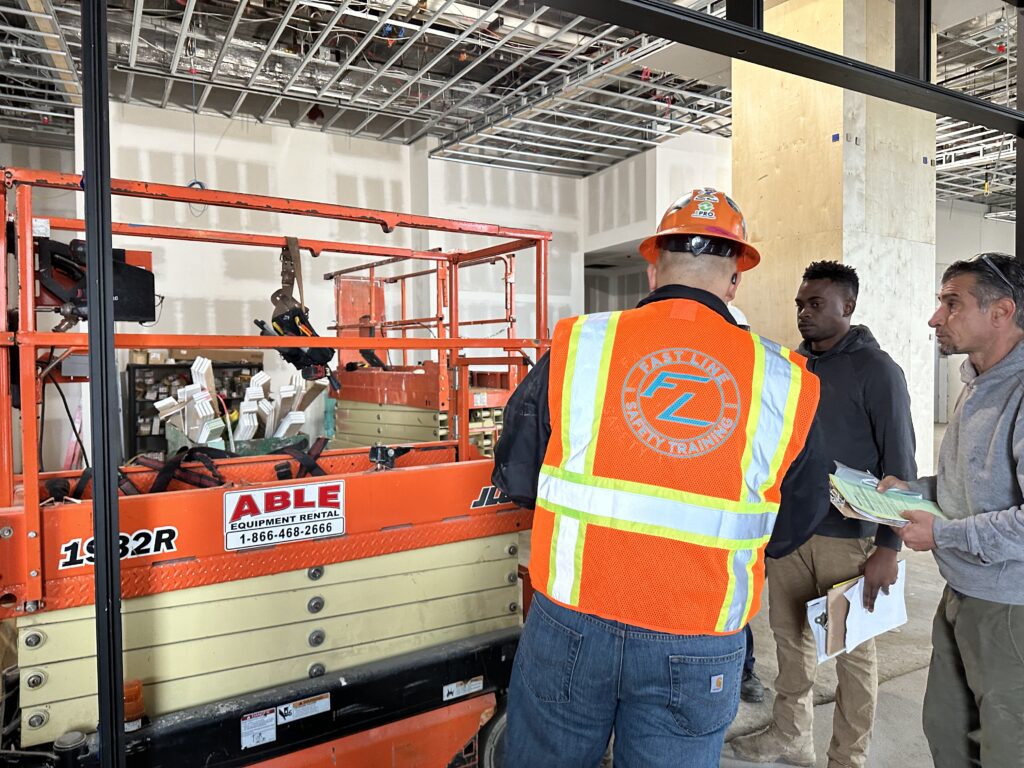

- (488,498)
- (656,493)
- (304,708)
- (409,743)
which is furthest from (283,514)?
(656,493)

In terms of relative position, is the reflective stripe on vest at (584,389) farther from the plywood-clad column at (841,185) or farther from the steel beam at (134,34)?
the steel beam at (134,34)

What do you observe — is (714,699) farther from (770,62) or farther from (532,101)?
(532,101)

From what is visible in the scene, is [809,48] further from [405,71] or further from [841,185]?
[405,71]

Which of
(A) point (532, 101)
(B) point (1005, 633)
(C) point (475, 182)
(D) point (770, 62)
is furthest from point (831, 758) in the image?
(C) point (475, 182)

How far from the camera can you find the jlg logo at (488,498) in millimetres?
2615

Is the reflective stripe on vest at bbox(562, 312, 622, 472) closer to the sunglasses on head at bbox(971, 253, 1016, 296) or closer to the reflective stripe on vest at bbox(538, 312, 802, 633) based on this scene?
the reflective stripe on vest at bbox(538, 312, 802, 633)

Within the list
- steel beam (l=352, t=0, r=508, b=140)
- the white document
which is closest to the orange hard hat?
the white document

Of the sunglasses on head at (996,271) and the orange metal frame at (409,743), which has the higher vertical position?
the sunglasses on head at (996,271)

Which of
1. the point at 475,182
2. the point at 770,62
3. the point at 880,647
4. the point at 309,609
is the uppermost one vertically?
the point at 475,182

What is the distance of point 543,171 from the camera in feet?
38.2

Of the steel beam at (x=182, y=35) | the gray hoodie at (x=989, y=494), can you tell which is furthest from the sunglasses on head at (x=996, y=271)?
the steel beam at (x=182, y=35)

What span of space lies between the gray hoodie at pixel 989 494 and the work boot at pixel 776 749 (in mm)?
1309

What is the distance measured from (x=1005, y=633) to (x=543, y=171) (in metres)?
10.8

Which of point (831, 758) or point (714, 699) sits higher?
point (714, 699)
